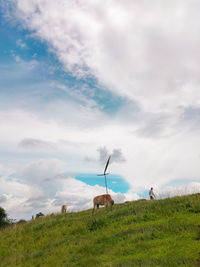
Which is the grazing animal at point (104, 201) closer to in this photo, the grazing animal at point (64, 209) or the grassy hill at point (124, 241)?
the grassy hill at point (124, 241)

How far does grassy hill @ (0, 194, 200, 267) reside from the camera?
436 inches

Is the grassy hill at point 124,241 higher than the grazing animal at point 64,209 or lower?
lower

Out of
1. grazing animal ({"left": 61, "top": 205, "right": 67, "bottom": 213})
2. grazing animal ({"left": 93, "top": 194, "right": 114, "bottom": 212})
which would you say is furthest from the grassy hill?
grazing animal ({"left": 61, "top": 205, "right": 67, "bottom": 213})

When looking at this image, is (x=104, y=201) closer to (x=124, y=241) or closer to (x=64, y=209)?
(x=64, y=209)

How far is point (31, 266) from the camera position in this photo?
14203 millimetres

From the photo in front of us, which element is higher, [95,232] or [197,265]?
[95,232]

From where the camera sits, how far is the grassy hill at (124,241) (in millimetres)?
11086

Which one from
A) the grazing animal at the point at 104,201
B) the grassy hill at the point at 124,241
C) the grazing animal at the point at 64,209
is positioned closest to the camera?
the grassy hill at the point at 124,241

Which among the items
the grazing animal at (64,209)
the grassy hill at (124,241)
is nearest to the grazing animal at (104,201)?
the grassy hill at (124,241)

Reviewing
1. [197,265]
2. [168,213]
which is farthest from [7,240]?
[197,265]

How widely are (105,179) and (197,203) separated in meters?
14.2

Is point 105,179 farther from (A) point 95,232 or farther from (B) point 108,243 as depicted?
(B) point 108,243

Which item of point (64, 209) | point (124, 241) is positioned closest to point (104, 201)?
point (64, 209)

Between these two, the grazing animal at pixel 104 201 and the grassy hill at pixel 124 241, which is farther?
the grazing animal at pixel 104 201
